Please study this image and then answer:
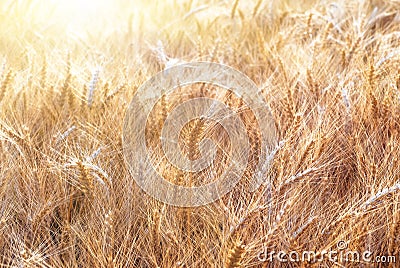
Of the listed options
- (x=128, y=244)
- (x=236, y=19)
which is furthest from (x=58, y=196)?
(x=236, y=19)

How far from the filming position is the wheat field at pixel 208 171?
1025 mm

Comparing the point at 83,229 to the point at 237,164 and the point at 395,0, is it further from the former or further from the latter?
the point at 395,0

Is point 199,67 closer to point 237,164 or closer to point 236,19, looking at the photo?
point 237,164

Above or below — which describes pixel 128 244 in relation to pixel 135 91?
below

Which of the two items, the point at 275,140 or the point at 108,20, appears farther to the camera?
the point at 108,20

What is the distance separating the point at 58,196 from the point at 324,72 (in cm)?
103

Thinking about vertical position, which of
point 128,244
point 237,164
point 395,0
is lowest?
point 128,244

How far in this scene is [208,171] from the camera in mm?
1256

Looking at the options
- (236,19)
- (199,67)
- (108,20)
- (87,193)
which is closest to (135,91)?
(199,67)

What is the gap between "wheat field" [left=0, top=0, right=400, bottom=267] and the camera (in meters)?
1.03

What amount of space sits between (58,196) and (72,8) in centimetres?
199

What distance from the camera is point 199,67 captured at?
1.76 m

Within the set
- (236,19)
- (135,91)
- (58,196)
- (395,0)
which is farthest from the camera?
(236,19)

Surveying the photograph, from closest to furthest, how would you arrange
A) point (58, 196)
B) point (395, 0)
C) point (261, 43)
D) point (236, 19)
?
point (58, 196) < point (261, 43) < point (395, 0) < point (236, 19)
